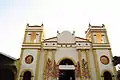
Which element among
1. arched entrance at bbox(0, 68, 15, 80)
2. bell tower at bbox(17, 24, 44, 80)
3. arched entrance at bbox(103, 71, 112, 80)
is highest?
bell tower at bbox(17, 24, 44, 80)

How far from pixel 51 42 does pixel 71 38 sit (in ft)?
10.7

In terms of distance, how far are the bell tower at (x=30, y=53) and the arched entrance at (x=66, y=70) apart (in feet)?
11.7

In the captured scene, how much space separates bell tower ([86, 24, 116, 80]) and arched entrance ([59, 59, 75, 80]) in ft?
11.6

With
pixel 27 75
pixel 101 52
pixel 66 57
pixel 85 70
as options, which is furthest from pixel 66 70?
pixel 101 52

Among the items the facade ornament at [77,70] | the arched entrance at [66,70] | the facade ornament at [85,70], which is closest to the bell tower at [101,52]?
the facade ornament at [85,70]

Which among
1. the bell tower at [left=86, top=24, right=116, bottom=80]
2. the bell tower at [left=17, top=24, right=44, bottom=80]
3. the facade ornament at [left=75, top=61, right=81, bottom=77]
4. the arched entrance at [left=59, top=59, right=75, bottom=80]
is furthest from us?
the arched entrance at [left=59, top=59, right=75, bottom=80]

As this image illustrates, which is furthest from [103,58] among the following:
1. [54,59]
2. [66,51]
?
[54,59]

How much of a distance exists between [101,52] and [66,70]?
5.95 m

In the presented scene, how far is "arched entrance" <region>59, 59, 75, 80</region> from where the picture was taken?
71.0 feet

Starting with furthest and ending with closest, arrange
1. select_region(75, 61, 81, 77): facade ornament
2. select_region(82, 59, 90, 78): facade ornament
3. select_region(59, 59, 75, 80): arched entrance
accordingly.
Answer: select_region(59, 59, 75, 80): arched entrance, select_region(75, 61, 81, 77): facade ornament, select_region(82, 59, 90, 78): facade ornament

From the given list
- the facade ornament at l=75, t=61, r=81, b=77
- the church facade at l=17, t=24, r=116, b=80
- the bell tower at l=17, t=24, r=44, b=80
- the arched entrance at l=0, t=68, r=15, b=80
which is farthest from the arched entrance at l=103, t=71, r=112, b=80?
the arched entrance at l=0, t=68, r=15, b=80

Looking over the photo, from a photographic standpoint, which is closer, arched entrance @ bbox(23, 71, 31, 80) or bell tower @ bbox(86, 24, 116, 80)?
bell tower @ bbox(86, 24, 116, 80)

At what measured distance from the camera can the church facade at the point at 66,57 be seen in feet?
69.2

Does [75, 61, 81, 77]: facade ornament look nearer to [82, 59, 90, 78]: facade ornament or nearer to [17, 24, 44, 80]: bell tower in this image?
[82, 59, 90, 78]: facade ornament
